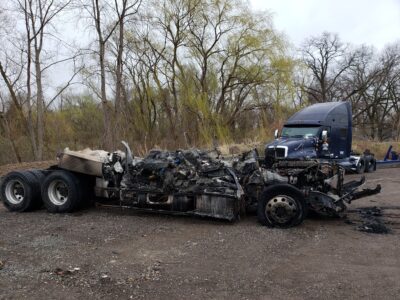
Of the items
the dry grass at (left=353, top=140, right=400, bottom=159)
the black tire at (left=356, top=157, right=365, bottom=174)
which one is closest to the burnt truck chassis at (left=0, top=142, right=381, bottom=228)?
the black tire at (left=356, top=157, right=365, bottom=174)

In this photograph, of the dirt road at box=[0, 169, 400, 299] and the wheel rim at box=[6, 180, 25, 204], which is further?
the wheel rim at box=[6, 180, 25, 204]

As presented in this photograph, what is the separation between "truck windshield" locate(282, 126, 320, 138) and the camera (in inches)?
609

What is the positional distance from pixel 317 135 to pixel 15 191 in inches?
423

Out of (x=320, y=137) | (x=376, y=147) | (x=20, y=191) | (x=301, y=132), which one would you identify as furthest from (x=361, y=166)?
(x=20, y=191)

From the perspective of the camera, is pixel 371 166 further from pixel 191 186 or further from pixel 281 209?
pixel 191 186

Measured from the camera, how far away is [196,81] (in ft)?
96.3

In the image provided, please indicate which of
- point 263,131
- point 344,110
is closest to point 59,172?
point 344,110

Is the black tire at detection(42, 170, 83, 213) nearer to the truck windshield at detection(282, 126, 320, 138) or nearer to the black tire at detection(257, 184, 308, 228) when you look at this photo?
the black tire at detection(257, 184, 308, 228)

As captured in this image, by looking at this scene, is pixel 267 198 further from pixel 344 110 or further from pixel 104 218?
pixel 344 110

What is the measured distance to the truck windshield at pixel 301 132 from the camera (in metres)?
15.5

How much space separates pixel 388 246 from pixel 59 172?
19.8 ft

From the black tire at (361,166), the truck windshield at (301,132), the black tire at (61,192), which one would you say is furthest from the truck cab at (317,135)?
the black tire at (61,192)

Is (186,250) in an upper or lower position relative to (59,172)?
lower

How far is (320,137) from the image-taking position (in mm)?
15414
